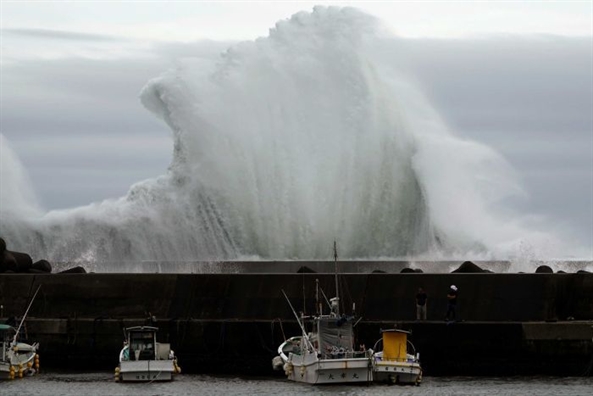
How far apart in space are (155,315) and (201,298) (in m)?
1.09

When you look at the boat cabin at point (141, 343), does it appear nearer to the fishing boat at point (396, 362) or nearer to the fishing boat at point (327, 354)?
the fishing boat at point (327, 354)

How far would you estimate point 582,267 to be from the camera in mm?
49312

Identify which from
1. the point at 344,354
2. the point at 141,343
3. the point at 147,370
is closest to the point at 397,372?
the point at 344,354

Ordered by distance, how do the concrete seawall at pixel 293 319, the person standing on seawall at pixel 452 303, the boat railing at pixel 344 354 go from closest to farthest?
1. the boat railing at pixel 344 354
2. the concrete seawall at pixel 293 319
3. the person standing on seawall at pixel 452 303

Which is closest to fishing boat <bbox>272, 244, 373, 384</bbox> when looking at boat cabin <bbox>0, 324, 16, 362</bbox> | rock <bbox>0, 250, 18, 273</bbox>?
boat cabin <bbox>0, 324, 16, 362</bbox>

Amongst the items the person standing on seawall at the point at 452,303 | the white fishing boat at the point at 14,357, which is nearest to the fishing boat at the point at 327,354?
the person standing on seawall at the point at 452,303

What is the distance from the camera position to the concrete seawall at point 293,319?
35.3m

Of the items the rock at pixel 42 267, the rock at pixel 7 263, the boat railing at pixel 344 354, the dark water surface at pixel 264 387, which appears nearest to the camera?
the dark water surface at pixel 264 387

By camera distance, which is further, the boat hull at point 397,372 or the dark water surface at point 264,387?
the boat hull at point 397,372

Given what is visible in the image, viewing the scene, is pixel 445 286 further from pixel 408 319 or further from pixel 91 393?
pixel 91 393

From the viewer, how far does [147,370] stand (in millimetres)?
35156

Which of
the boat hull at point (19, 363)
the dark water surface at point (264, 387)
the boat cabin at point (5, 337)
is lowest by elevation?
the dark water surface at point (264, 387)

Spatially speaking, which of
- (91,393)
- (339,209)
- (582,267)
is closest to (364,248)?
(339,209)

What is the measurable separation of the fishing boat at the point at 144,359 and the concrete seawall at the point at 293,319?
1149mm
